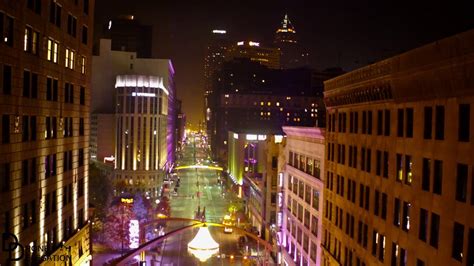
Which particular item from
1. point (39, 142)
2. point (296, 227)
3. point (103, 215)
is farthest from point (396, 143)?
point (103, 215)

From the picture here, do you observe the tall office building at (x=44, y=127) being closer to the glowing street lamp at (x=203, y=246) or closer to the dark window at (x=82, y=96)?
the dark window at (x=82, y=96)

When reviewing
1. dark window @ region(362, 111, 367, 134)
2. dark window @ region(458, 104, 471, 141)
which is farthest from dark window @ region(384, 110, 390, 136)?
dark window @ region(458, 104, 471, 141)

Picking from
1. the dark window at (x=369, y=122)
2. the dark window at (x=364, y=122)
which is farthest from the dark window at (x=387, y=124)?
the dark window at (x=364, y=122)

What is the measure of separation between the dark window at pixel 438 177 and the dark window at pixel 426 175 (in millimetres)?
819

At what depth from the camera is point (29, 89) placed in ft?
91.1

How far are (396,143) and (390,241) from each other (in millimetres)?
6072

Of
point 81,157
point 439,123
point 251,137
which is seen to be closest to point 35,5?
point 81,157

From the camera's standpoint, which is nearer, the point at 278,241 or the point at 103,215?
the point at 278,241

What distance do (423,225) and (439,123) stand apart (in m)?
5.55

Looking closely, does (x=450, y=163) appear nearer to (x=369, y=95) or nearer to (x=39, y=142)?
(x=369, y=95)

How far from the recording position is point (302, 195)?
2290 inches

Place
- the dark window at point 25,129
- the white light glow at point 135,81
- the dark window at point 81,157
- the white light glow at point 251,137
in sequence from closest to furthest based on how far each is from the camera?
the dark window at point 25,129
the dark window at point 81,157
the white light glow at point 135,81
the white light glow at point 251,137

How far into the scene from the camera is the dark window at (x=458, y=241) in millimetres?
22109

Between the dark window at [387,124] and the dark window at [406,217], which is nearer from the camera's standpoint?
the dark window at [406,217]
